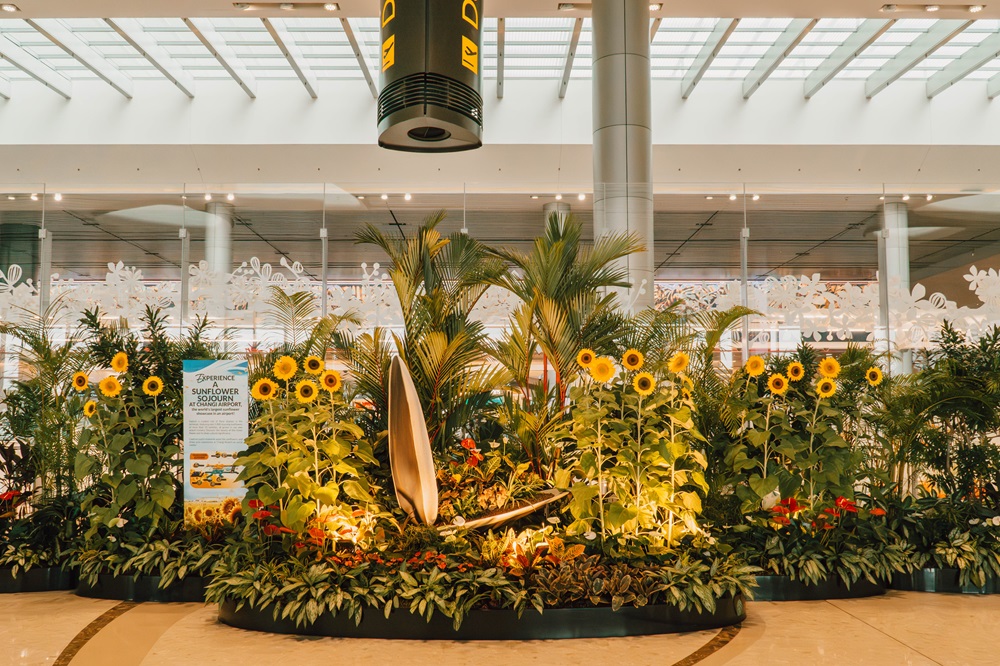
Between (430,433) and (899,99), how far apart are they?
9828 mm

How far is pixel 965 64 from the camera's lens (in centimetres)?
1063

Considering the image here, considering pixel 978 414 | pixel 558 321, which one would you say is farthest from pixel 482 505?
pixel 978 414

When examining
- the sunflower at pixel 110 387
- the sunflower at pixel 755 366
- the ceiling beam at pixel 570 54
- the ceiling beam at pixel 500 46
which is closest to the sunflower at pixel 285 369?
the sunflower at pixel 110 387

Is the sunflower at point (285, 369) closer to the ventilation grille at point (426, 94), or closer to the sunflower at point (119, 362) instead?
the sunflower at point (119, 362)

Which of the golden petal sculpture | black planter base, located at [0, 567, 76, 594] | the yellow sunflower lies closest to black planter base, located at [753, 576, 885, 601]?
the golden petal sculpture

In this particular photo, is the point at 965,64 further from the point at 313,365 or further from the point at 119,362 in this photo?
the point at 119,362

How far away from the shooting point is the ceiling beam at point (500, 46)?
31.2 feet

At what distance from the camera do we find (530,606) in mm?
4234

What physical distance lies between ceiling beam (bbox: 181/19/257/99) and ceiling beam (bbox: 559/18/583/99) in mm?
4472

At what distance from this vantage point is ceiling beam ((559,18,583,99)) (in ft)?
31.5

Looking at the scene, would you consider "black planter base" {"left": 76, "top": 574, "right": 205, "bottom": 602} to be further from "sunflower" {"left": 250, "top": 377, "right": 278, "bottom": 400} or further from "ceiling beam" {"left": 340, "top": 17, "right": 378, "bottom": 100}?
"ceiling beam" {"left": 340, "top": 17, "right": 378, "bottom": 100}

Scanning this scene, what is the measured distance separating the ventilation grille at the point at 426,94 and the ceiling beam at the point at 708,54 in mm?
5370

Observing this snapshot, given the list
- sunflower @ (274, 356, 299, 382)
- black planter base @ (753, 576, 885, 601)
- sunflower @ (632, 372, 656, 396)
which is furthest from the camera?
black planter base @ (753, 576, 885, 601)

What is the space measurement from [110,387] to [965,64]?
1104 cm
